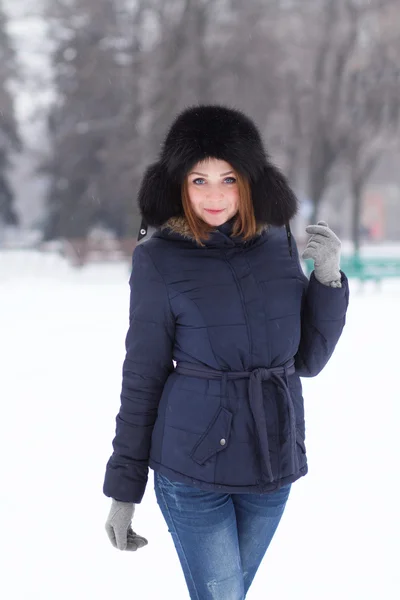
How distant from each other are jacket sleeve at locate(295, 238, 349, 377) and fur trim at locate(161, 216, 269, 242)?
195 mm

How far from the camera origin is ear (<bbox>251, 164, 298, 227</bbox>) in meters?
2.29

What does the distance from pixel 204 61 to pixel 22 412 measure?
757 inches

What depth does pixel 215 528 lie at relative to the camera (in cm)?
217

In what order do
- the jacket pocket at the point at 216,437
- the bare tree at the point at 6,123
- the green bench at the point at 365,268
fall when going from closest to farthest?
the jacket pocket at the point at 216,437, the green bench at the point at 365,268, the bare tree at the point at 6,123

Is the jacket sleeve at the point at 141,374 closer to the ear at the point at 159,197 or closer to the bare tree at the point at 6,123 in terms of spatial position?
the ear at the point at 159,197

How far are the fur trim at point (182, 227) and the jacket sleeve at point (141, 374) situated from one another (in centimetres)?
10

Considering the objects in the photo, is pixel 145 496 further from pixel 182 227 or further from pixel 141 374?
pixel 182 227

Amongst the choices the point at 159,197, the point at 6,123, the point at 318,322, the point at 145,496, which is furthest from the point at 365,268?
the point at 159,197

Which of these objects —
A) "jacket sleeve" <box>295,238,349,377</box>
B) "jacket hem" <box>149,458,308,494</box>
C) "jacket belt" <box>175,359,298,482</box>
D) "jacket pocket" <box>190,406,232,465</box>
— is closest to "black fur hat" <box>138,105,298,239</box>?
"jacket sleeve" <box>295,238,349,377</box>

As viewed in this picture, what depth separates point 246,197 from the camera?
2.28m

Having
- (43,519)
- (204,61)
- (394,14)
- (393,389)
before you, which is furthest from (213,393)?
(204,61)

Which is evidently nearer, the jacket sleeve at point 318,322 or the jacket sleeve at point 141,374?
the jacket sleeve at point 141,374

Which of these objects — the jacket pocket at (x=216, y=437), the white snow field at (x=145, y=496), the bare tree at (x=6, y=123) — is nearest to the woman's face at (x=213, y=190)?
the jacket pocket at (x=216, y=437)

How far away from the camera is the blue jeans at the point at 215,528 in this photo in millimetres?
2174
